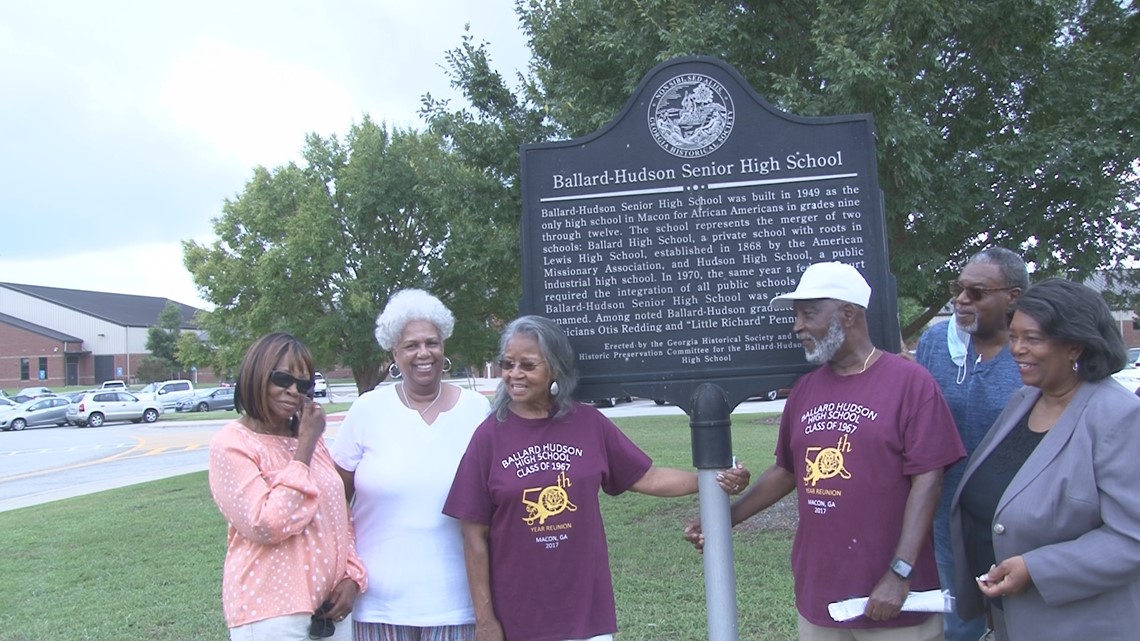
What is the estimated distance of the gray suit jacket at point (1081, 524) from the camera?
96.1 inches

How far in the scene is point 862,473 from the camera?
111 inches

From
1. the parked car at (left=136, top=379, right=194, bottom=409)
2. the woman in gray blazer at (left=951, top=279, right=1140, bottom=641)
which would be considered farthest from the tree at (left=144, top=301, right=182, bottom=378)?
the woman in gray blazer at (left=951, top=279, right=1140, bottom=641)

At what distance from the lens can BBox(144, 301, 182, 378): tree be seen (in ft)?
198

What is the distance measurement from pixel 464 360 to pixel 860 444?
10.7m

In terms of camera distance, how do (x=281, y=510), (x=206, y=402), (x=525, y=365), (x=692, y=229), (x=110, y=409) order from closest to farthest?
(x=281, y=510), (x=525, y=365), (x=692, y=229), (x=110, y=409), (x=206, y=402)

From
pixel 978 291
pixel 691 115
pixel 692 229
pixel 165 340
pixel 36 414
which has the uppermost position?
pixel 165 340

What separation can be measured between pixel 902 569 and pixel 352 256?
1198 centimetres

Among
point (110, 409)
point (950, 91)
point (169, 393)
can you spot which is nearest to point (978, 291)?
point (950, 91)

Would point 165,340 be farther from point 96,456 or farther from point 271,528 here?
point 271,528

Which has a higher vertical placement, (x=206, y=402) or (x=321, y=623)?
(x=206, y=402)

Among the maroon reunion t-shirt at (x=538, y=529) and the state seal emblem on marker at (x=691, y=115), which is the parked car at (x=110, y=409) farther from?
the maroon reunion t-shirt at (x=538, y=529)

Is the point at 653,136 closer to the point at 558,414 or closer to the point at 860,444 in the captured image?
the point at 558,414

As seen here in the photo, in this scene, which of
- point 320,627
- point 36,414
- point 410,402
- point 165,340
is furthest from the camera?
point 165,340

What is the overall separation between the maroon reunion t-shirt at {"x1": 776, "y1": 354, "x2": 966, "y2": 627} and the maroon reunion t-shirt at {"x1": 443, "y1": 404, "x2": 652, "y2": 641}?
2.36ft
